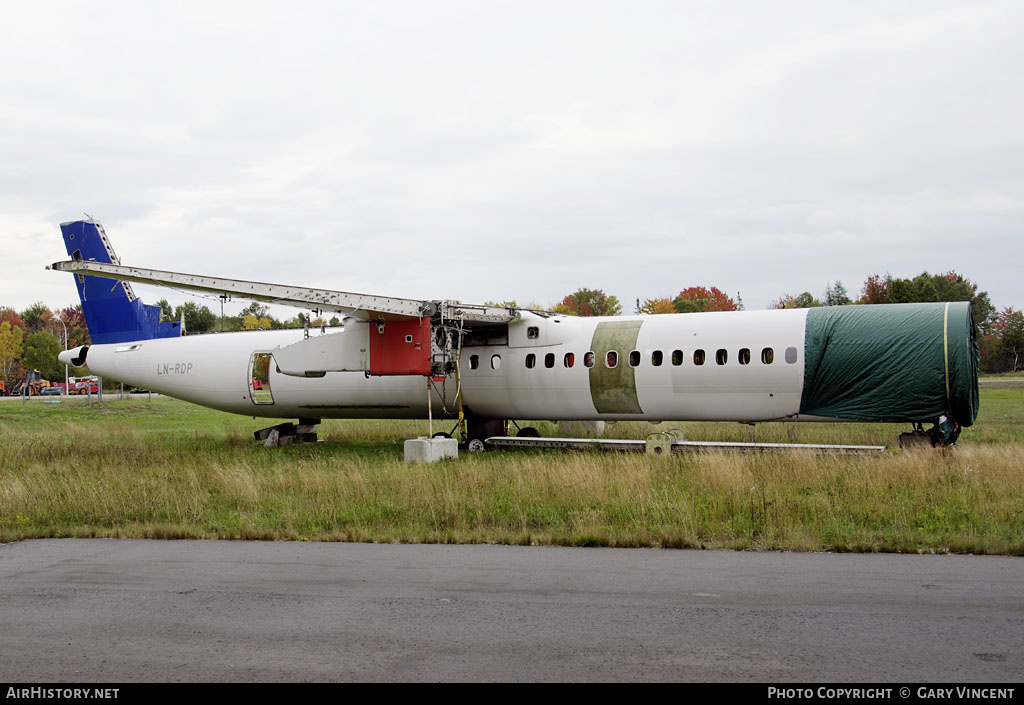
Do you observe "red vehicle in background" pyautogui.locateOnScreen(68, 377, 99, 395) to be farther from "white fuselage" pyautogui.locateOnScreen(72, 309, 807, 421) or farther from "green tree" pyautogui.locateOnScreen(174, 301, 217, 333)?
"white fuselage" pyautogui.locateOnScreen(72, 309, 807, 421)

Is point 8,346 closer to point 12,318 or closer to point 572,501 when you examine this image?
point 12,318

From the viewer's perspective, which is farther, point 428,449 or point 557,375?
point 557,375

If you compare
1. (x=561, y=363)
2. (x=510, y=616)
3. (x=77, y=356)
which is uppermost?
(x=77, y=356)

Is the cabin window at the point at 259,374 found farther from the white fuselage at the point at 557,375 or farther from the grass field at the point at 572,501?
the grass field at the point at 572,501

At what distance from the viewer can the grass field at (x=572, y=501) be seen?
9641 millimetres

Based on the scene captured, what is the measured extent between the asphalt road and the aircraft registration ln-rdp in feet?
29.2

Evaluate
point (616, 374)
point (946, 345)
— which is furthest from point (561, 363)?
point (946, 345)

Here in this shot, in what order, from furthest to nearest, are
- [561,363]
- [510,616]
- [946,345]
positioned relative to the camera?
1. [561,363]
2. [946,345]
3. [510,616]

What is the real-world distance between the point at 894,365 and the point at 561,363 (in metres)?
7.37

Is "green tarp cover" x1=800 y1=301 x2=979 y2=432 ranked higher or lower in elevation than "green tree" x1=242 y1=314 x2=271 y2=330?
lower

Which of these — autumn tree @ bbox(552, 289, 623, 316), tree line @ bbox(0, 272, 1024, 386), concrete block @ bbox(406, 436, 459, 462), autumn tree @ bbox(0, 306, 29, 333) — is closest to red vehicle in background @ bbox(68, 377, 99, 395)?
tree line @ bbox(0, 272, 1024, 386)

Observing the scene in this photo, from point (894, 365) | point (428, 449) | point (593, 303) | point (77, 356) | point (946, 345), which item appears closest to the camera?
point (946, 345)

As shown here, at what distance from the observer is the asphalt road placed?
212 inches

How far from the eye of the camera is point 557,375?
19.8 meters
